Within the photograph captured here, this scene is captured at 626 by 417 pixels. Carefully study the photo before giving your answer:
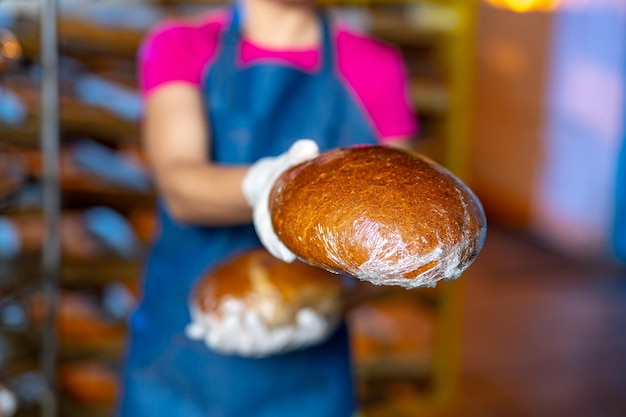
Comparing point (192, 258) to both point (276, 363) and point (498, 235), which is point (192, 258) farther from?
point (498, 235)

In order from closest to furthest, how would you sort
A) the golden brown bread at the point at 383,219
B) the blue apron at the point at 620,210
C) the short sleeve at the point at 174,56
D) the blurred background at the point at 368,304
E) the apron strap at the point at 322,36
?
the golden brown bread at the point at 383,219 < the short sleeve at the point at 174,56 < the apron strap at the point at 322,36 < the blurred background at the point at 368,304 < the blue apron at the point at 620,210

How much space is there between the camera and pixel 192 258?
1345 millimetres

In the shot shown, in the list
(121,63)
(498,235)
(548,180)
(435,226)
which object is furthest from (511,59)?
(435,226)

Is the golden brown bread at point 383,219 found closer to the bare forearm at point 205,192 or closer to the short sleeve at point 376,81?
the bare forearm at point 205,192

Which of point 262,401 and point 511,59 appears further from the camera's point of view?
point 511,59

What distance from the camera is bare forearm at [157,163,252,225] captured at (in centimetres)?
98

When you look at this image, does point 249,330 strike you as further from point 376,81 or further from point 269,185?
point 376,81

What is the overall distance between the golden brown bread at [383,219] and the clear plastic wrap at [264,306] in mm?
316

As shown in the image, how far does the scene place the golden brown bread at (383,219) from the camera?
677mm

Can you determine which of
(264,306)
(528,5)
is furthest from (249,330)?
(528,5)

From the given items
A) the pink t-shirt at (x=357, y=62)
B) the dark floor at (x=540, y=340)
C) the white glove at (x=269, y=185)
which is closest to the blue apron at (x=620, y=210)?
the dark floor at (x=540, y=340)

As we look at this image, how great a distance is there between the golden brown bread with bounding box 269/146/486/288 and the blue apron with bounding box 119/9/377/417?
1.79 feet

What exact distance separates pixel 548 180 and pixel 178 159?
16.3 feet

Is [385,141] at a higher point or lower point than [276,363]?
higher
